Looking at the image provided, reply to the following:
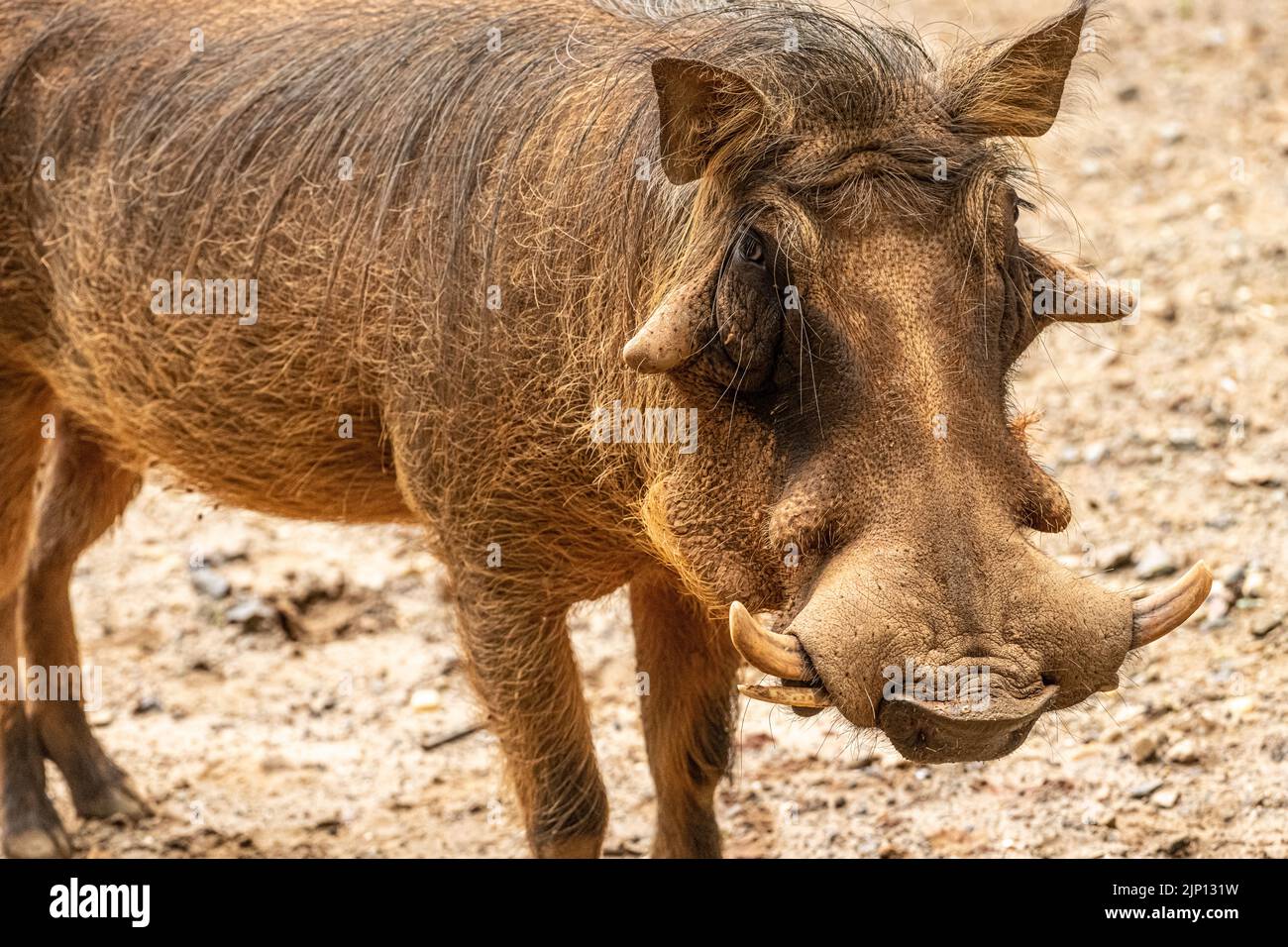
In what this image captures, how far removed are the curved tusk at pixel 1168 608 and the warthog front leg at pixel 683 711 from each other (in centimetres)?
151

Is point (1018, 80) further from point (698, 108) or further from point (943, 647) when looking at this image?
point (943, 647)

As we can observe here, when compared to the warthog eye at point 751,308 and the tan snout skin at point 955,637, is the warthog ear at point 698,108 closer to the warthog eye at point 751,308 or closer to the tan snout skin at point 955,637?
the warthog eye at point 751,308

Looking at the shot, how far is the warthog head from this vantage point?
2.64 m

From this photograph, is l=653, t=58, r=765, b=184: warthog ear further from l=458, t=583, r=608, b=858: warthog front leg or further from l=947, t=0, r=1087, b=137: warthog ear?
l=458, t=583, r=608, b=858: warthog front leg

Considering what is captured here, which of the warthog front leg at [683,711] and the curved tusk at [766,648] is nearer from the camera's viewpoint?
the curved tusk at [766,648]

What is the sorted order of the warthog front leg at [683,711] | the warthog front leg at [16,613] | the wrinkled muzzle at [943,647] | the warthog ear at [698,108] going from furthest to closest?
the warthog front leg at [16,613], the warthog front leg at [683,711], the warthog ear at [698,108], the wrinkled muzzle at [943,647]

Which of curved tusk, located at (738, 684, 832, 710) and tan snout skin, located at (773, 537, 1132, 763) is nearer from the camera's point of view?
tan snout skin, located at (773, 537, 1132, 763)

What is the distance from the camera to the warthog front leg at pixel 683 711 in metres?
4.25

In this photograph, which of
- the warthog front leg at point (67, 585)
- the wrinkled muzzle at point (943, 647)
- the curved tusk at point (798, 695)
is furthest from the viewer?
the warthog front leg at point (67, 585)

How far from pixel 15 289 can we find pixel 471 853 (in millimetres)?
1932

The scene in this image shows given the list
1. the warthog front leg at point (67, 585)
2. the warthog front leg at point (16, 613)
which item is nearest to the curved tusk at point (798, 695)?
the warthog front leg at point (16, 613)

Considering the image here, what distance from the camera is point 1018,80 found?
3047 mm

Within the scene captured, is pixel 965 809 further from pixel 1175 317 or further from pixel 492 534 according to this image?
pixel 1175 317

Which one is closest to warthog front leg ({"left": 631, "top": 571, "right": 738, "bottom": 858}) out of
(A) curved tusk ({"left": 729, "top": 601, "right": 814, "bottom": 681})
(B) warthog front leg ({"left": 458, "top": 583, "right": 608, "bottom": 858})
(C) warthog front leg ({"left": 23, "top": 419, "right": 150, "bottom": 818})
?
(B) warthog front leg ({"left": 458, "top": 583, "right": 608, "bottom": 858})
